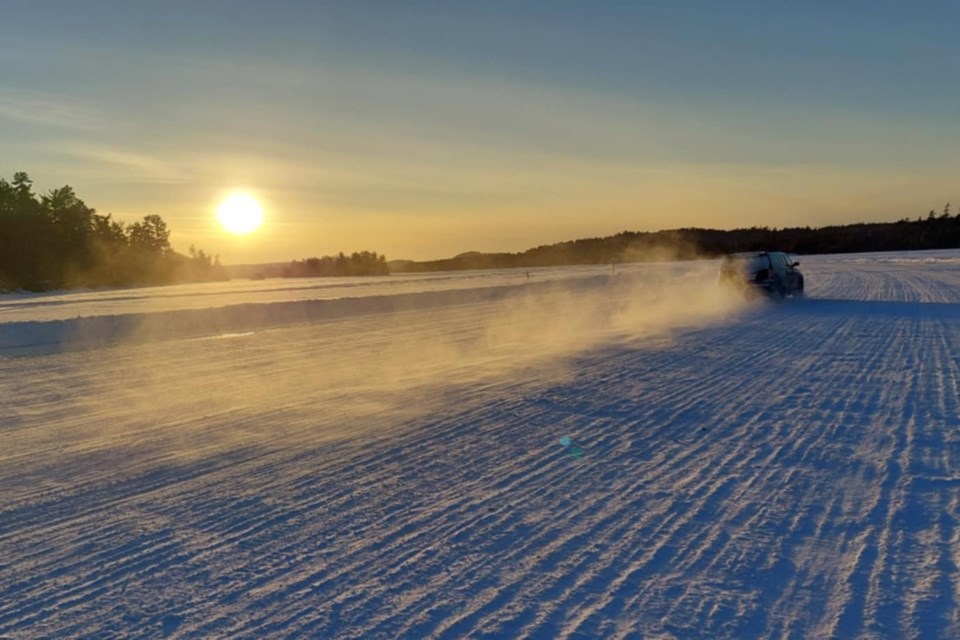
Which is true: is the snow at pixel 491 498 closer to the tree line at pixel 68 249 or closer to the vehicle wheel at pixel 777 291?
the vehicle wheel at pixel 777 291

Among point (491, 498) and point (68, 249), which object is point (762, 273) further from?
point (68, 249)

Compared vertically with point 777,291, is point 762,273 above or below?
above

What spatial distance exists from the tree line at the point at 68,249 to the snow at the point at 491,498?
54981 mm

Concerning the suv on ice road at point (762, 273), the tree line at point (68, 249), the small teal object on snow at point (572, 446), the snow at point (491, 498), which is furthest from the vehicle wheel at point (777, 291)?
the tree line at point (68, 249)

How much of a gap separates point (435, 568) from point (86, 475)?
3.67m

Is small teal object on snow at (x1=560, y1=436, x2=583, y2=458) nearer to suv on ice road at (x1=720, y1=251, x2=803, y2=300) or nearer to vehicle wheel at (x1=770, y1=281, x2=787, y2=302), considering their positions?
suv on ice road at (x1=720, y1=251, x2=803, y2=300)

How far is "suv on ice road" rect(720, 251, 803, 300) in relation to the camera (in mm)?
24547

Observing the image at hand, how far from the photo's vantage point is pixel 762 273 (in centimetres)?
2450

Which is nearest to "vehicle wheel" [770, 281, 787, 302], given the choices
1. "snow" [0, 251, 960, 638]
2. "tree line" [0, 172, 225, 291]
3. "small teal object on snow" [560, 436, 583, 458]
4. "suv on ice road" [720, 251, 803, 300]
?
"suv on ice road" [720, 251, 803, 300]

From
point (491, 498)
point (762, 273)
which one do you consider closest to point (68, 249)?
point (762, 273)

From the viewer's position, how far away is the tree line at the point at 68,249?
200ft

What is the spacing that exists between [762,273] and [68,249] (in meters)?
61.3

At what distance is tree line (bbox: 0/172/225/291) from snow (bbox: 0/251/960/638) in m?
55.0

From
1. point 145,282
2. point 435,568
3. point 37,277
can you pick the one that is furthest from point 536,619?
point 145,282
